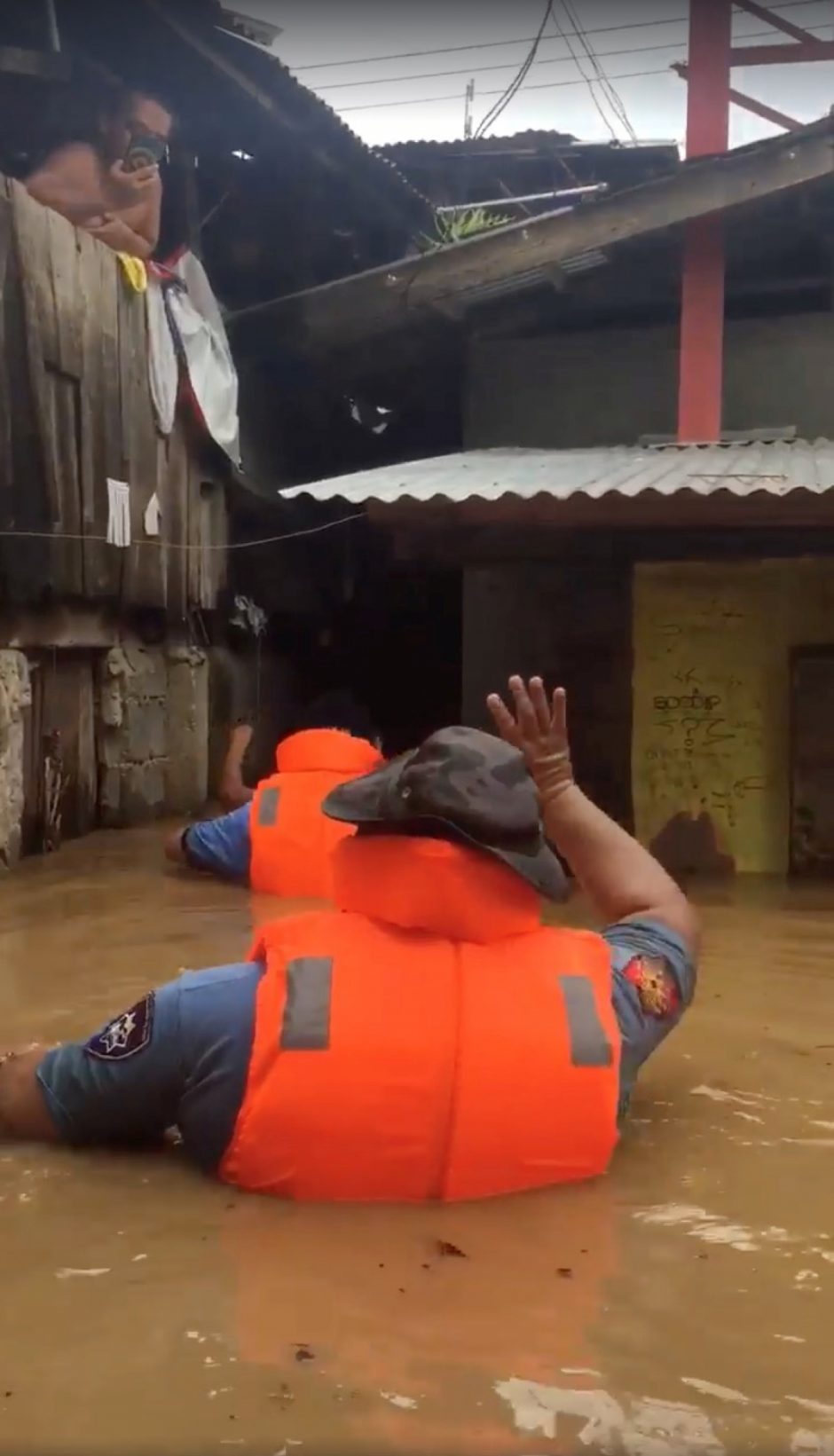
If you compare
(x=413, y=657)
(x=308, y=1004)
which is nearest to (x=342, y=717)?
(x=308, y=1004)

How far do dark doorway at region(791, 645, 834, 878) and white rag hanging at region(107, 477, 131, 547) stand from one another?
4.17 m

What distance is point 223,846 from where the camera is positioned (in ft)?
24.7

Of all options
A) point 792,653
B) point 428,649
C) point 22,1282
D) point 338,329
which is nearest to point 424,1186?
point 22,1282

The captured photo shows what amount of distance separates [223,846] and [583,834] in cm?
431

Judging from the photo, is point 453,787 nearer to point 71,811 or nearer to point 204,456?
point 71,811

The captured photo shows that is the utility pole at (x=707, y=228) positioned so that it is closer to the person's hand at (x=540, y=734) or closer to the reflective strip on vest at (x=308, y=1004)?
the person's hand at (x=540, y=734)

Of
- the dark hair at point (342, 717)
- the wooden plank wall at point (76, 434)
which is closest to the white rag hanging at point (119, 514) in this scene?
the wooden plank wall at point (76, 434)

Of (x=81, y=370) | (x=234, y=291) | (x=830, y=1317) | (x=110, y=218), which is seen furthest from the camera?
(x=234, y=291)

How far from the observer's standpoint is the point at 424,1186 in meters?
3.11

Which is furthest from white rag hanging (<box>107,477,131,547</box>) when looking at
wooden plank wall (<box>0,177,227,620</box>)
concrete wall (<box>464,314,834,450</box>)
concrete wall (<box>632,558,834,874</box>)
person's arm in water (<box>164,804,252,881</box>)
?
concrete wall (<box>632,558,834,874</box>)

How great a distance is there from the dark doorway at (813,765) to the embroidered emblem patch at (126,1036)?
233 inches

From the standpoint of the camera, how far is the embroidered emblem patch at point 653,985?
3.39 meters

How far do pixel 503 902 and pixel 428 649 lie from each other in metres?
11.4

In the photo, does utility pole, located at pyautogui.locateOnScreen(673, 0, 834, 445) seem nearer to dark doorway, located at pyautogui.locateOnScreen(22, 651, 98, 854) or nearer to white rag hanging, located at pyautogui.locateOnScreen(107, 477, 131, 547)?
white rag hanging, located at pyautogui.locateOnScreen(107, 477, 131, 547)
